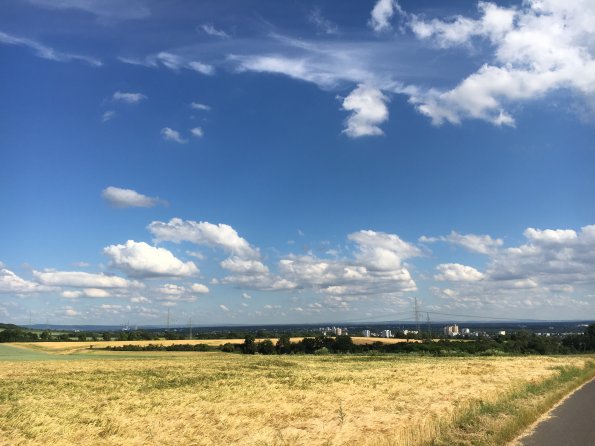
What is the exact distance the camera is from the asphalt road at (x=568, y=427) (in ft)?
49.7

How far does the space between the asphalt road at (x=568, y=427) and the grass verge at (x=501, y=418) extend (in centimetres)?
55

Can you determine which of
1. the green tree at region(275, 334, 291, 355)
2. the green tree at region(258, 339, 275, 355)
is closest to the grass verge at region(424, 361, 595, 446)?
the green tree at region(258, 339, 275, 355)

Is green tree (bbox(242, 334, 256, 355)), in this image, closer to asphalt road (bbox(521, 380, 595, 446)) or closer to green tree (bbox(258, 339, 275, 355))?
green tree (bbox(258, 339, 275, 355))

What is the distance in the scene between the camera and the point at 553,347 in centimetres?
11756

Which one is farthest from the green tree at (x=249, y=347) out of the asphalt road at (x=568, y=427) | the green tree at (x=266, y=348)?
the asphalt road at (x=568, y=427)

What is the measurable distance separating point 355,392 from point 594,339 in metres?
120

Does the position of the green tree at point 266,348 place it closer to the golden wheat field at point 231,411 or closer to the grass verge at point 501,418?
the golden wheat field at point 231,411

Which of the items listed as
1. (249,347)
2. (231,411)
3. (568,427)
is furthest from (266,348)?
(568,427)

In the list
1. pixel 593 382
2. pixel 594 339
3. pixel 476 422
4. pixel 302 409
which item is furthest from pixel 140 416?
pixel 594 339

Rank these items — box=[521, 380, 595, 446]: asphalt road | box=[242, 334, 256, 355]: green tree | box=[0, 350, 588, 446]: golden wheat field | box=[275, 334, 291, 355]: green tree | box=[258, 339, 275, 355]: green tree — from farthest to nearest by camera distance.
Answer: box=[275, 334, 291, 355]: green tree → box=[258, 339, 275, 355]: green tree → box=[242, 334, 256, 355]: green tree → box=[0, 350, 588, 446]: golden wheat field → box=[521, 380, 595, 446]: asphalt road

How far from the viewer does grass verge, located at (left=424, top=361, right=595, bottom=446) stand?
596 inches

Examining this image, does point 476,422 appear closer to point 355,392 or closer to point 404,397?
point 404,397

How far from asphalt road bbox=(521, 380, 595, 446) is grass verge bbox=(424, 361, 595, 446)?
21.6 inches

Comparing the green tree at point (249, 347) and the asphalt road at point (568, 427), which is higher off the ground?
the asphalt road at point (568, 427)
